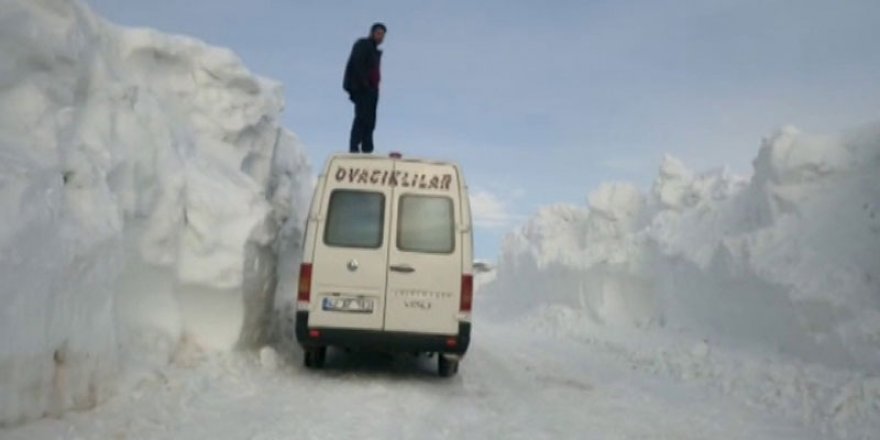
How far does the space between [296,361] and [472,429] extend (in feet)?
13.1

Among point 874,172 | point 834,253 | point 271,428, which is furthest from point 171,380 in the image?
point 874,172

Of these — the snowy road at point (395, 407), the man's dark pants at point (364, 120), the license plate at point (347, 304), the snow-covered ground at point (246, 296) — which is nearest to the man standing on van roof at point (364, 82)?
the man's dark pants at point (364, 120)

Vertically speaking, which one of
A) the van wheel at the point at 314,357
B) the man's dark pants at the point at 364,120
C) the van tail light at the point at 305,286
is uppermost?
the man's dark pants at the point at 364,120

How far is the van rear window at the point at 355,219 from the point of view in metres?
8.21

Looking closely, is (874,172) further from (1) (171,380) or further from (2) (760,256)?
(1) (171,380)

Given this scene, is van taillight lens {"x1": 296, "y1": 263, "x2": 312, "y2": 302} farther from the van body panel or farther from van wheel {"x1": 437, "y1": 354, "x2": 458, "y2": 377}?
van wheel {"x1": 437, "y1": 354, "x2": 458, "y2": 377}

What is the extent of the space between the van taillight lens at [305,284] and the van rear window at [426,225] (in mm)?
1090

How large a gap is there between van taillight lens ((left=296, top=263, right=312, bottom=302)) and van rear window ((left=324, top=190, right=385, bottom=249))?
0.38 meters

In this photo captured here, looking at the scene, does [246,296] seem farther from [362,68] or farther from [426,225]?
[362,68]

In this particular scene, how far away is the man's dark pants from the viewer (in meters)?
11.7

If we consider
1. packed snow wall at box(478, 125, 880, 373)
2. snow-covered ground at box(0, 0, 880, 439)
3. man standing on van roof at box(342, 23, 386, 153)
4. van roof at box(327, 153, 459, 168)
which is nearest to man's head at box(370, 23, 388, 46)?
man standing on van roof at box(342, 23, 386, 153)

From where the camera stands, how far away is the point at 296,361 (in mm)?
9398

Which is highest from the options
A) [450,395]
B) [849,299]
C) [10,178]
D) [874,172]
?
[874,172]

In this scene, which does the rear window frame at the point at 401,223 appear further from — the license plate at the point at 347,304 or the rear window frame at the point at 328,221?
the license plate at the point at 347,304
